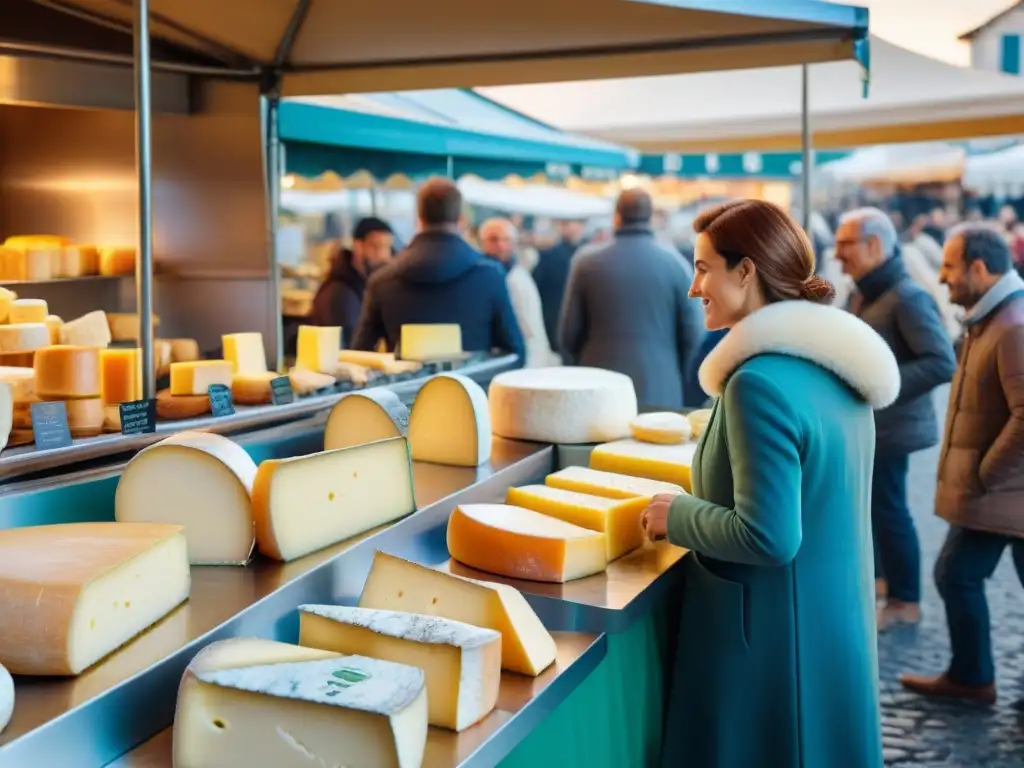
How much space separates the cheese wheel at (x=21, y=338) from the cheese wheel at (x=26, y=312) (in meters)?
0.10

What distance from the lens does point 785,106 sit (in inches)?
269

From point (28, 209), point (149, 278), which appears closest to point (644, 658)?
point (149, 278)

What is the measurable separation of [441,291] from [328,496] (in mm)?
2334

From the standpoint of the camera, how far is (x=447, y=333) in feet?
11.3

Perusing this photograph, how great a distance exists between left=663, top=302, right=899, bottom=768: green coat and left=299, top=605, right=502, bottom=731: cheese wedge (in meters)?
0.63

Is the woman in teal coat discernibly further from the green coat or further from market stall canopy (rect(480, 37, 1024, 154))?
market stall canopy (rect(480, 37, 1024, 154))

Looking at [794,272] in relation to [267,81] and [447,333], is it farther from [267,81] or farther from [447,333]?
[267,81]

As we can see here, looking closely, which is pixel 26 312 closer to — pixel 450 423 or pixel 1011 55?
pixel 450 423

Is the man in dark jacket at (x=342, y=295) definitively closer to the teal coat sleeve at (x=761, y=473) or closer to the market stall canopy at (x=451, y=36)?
the market stall canopy at (x=451, y=36)

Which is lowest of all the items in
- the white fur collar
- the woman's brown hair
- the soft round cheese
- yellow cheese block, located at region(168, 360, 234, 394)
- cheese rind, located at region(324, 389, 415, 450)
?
the soft round cheese

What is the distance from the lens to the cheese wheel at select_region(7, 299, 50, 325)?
2.35 m

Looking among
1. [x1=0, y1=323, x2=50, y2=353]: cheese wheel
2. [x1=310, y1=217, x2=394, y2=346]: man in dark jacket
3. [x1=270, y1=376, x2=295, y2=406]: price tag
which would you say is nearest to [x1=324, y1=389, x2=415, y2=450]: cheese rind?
[x1=270, y1=376, x2=295, y2=406]: price tag

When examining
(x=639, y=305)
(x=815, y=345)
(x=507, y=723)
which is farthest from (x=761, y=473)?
(x=639, y=305)

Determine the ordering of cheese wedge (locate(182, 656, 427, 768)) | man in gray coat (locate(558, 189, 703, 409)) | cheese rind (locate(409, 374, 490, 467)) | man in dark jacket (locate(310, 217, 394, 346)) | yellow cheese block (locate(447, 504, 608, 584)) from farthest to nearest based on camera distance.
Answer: man in dark jacket (locate(310, 217, 394, 346)) < man in gray coat (locate(558, 189, 703, 409)) < cheese rind (locate(409, 374, 490, 467)) < yellow cheese block (locate(447, 504, 608, 584)) < cheese wedge (locate(182, 656, 427, 768))
